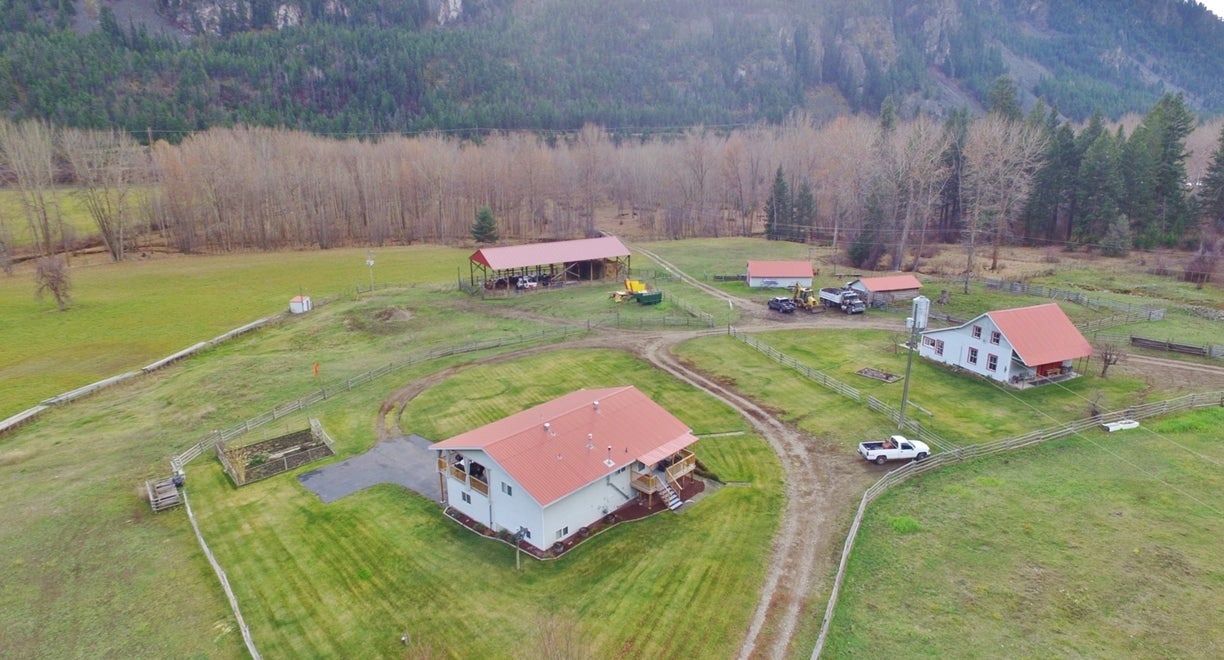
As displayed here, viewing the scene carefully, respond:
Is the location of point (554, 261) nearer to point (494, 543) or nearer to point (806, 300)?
point (806, 300)

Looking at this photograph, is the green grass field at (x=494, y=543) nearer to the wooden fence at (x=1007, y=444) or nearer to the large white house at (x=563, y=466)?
the wooden fence at (x=1007, y=444)

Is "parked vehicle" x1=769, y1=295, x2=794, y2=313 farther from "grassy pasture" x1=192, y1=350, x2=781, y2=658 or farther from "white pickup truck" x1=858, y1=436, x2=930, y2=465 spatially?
"grassy pasture" x1=192, y1=350, x2=781, y2=658

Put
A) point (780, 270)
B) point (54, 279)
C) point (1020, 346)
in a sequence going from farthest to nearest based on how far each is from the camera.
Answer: point (780, 270) → point (54, 279) → point (1020, 346)

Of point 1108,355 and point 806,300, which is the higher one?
point 806,300

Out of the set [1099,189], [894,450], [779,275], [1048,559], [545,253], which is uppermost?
[1099,189]

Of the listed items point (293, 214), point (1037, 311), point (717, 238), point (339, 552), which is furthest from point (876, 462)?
point (293, 214)

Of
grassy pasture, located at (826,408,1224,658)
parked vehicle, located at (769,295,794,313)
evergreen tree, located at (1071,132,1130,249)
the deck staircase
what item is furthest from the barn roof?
the deck staircase

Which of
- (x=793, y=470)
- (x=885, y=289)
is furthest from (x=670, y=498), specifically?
(x=885, y=289)
